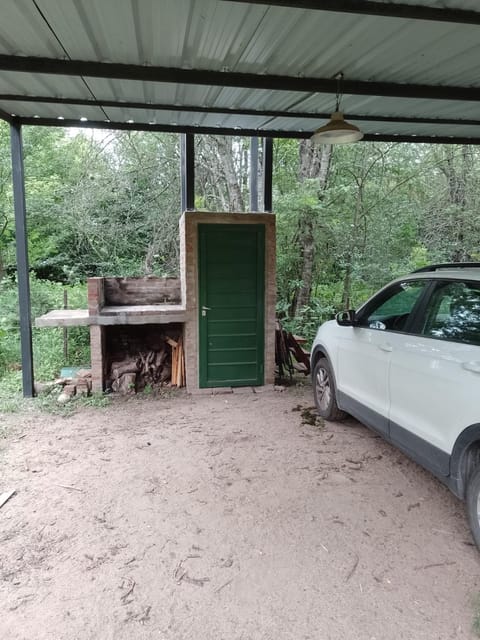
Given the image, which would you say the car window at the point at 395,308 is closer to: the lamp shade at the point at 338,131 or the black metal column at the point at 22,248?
the lamp shade at the point at 338,131

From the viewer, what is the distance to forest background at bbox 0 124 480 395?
374 inches

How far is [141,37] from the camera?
327 centimetres

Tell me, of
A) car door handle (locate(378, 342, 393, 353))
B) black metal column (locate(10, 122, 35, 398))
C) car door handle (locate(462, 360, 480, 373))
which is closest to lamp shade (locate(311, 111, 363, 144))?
car door handle (locate(378, 342, 393, 353))

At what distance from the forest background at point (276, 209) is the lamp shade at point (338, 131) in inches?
204

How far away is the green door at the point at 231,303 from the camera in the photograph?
19.5ft

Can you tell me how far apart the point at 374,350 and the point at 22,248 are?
14.5ft

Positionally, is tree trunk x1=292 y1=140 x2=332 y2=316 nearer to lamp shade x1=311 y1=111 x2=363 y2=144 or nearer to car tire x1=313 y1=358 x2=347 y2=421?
car tire x1=313 y1=358 x2=347 y2=421

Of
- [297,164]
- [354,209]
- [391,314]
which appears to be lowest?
[391,314]

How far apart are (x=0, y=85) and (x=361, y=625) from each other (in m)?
5.23

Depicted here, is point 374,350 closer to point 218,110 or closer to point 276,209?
point 218,110

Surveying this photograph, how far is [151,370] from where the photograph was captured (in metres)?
6.47

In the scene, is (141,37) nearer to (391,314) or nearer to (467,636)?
(391,314)

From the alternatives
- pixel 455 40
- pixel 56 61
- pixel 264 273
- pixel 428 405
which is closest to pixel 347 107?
pixel 455 40

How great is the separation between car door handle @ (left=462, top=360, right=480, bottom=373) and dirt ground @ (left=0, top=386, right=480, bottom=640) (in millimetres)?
1147
